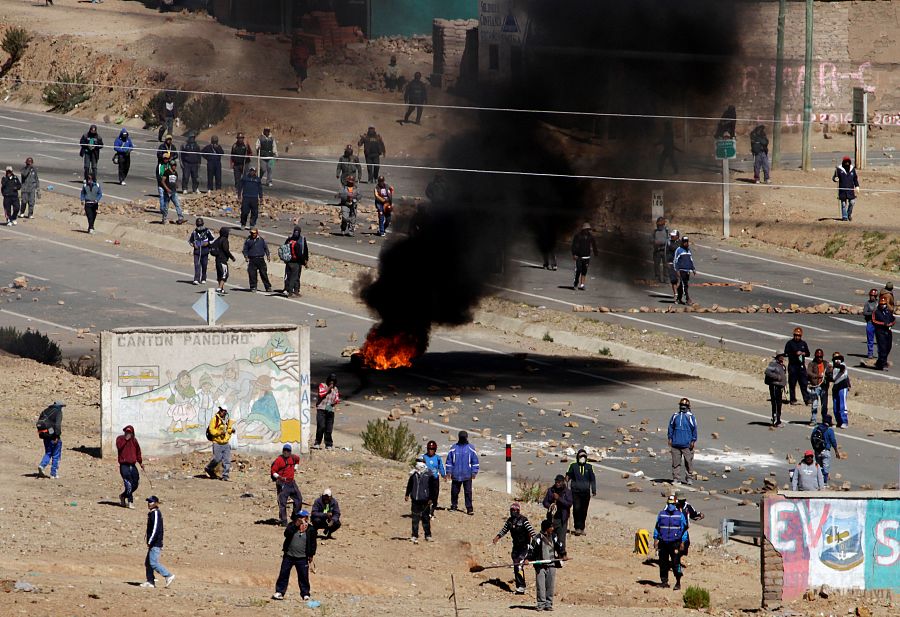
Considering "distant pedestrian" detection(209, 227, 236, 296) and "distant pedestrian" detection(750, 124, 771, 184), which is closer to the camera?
→ "distant pedestrian" detection(209, 227, 236, 296)

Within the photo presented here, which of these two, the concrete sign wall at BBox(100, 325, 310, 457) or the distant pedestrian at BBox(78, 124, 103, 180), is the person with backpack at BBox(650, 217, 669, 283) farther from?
the distant pedestrian at BBox(78, 124, 103, 180)

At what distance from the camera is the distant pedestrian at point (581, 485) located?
24.1m

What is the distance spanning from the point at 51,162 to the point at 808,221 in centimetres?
2360

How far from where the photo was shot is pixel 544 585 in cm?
2056

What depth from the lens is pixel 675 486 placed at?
26562 mm

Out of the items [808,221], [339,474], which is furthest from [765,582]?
[808,221]

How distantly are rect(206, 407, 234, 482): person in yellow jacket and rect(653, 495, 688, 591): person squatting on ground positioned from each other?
6970mm

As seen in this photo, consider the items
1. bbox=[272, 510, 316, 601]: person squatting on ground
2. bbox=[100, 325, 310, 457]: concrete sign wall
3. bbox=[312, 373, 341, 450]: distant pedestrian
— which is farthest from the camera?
bbox=[312, 373, 341, 450]: distant pedestrian

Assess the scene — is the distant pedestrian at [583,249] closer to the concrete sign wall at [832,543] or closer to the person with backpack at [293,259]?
the person with backpack at [293,259]

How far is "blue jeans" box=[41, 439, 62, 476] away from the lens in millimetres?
24062

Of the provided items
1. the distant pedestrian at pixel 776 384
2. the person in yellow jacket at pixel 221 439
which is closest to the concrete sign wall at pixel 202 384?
the person in yellow jacket at pixel 221 439

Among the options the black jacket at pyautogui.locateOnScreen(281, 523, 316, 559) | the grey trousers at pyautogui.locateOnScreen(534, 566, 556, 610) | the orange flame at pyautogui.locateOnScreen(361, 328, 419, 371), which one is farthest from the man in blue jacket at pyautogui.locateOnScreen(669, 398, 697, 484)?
the orange flame at pyautogui.locateOnScreen(361, 328, 419, 371)

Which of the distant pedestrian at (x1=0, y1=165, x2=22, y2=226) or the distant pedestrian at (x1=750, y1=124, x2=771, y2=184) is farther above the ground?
the distant pedestrian at (x1=750, y1=124, x2=771, y2=184)

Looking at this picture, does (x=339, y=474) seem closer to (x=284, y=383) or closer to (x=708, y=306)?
(x=284, y=383)
